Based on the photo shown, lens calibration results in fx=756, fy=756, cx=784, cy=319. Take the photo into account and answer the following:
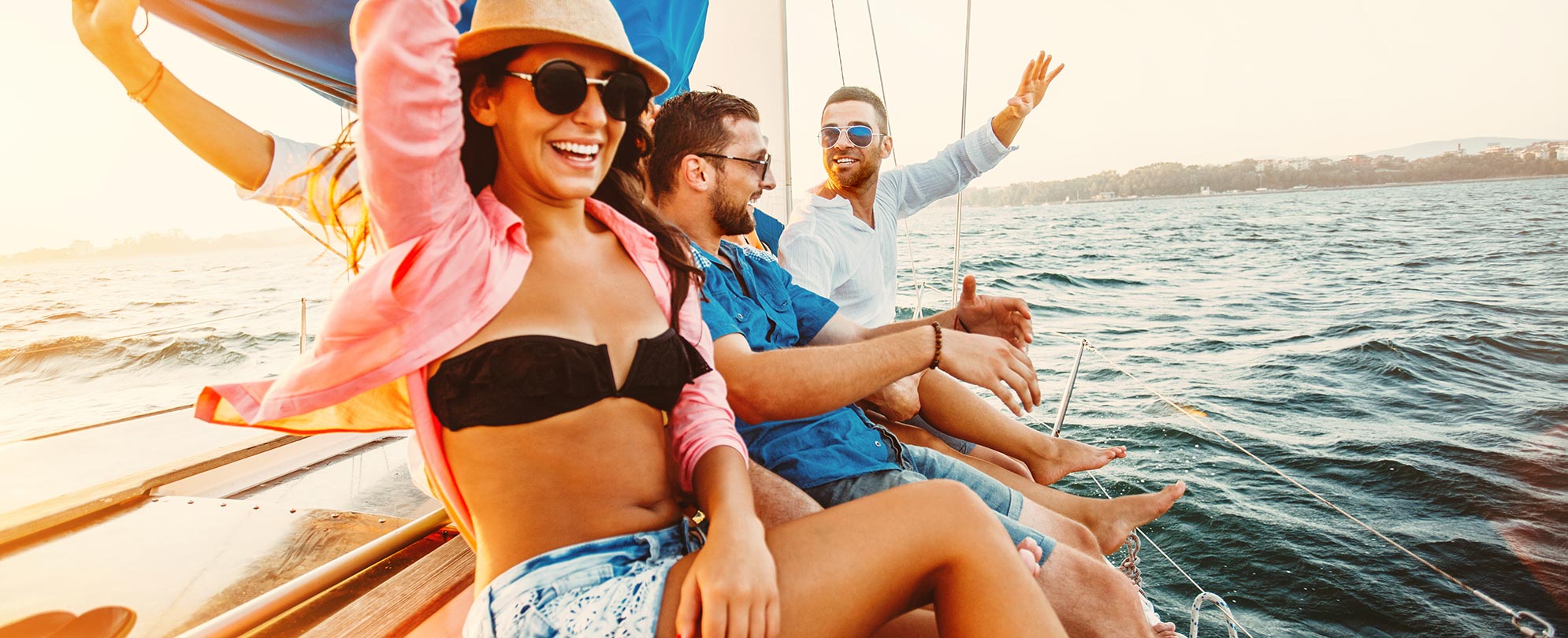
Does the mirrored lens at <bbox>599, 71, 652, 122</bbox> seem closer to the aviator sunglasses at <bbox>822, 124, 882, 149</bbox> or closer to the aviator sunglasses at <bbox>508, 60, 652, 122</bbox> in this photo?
the aviator sunglasses at <bbox>508, 60, 652, 122</bbox>

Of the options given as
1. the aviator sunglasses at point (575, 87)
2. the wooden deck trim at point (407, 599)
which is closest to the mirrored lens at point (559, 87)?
the aviator sunglasses at point (575, 87)

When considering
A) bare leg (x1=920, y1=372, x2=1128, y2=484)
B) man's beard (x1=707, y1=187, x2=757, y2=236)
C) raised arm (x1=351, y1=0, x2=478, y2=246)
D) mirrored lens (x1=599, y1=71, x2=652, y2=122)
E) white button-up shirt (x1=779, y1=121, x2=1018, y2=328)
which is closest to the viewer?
raised arm (x1=351, y1=0, x2=478, y2=246)

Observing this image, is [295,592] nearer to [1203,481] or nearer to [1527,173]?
[1203,481]

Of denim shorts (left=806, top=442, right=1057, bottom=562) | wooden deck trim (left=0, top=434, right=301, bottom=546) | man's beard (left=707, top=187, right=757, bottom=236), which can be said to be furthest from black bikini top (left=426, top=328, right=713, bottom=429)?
wooden deck trim (left=0, top=434, right=301, bottom=546)

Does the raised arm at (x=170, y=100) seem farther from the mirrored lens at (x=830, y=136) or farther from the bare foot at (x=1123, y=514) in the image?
the bare foot at (x=1123, y=514)

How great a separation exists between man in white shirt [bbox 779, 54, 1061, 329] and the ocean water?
1.44 meters

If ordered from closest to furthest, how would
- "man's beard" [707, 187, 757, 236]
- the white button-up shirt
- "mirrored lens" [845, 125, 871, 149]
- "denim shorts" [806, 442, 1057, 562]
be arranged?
"denim shorts" [806, 442, 1057, 562] → "man's beard" [707, 187, 757, 236] → the white button-up shirt → "mirrored lens" [845, 125, 871, 149]

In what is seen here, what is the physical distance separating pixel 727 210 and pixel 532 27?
105 cm

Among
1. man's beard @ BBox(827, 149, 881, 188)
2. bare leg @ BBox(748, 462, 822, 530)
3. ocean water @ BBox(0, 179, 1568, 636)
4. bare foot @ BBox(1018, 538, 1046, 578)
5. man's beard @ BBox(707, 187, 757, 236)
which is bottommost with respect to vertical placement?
ocean water @ BBox(0, 179, 1568, 636)

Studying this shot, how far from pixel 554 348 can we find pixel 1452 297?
59.3ft

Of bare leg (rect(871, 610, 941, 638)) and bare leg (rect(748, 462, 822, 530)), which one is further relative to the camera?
bare leg (rect(748, 462, 822, 530))

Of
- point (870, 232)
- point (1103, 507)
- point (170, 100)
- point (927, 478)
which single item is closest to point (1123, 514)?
point (1103, 507)

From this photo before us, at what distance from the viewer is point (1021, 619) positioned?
0.98m

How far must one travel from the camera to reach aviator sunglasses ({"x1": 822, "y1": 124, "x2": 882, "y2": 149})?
9.88 ft
